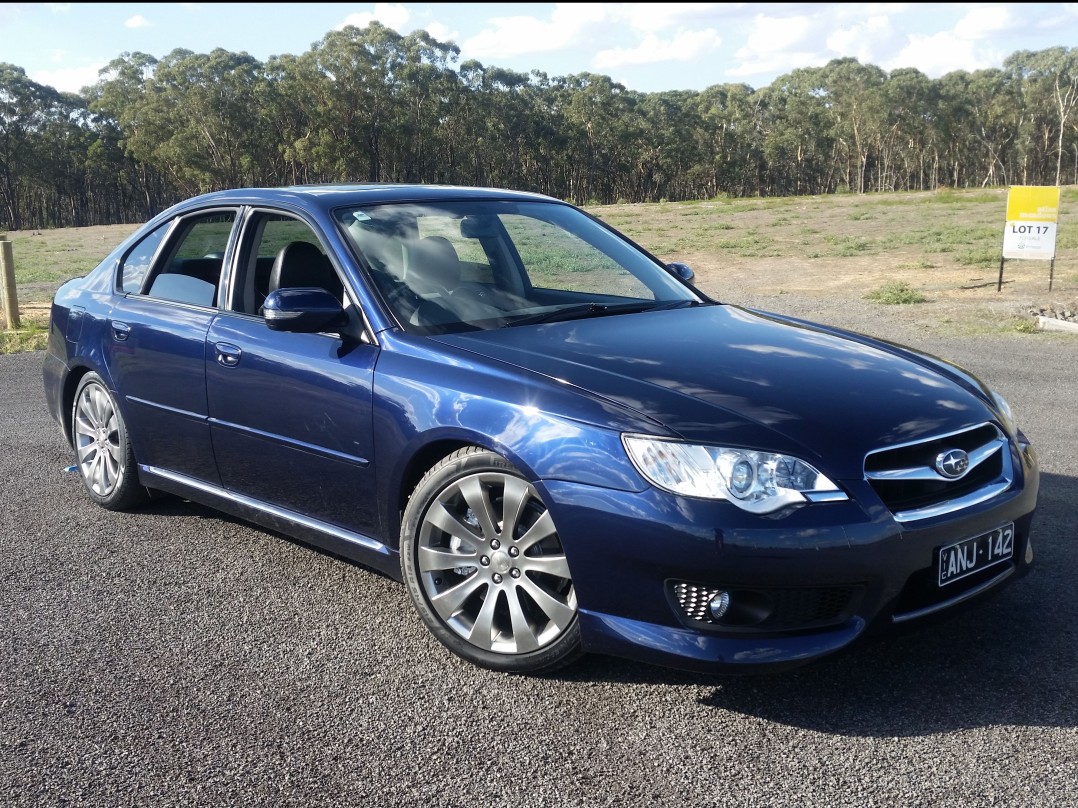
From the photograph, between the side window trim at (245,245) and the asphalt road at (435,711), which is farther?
the side window trim at (245,245)

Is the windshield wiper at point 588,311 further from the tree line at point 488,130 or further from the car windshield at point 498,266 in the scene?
the tree line at point 488,130

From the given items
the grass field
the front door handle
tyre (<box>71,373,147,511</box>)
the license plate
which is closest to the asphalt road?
the license plate

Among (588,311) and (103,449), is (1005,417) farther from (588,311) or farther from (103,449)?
(103,449)

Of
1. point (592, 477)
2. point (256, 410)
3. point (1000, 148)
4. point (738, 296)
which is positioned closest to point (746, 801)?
point (592, 477)

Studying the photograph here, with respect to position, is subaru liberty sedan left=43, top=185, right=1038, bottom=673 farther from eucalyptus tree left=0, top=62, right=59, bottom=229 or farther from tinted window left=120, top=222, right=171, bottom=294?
eucalyptus tree left=0, top=62, right=59, bottom=229

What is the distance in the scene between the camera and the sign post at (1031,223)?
14.2 metres

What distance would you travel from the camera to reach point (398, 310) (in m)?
3.97

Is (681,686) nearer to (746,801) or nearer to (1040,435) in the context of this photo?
(746,801)

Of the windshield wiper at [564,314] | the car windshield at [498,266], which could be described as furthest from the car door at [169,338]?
the windshield wiper at [564,314]

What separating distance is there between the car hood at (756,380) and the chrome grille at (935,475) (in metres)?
0.04

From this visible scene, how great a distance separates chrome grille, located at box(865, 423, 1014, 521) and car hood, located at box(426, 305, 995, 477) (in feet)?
0.13

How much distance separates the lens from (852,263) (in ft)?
73.9

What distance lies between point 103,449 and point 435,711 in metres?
3.00

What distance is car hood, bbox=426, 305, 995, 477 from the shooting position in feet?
10.3
